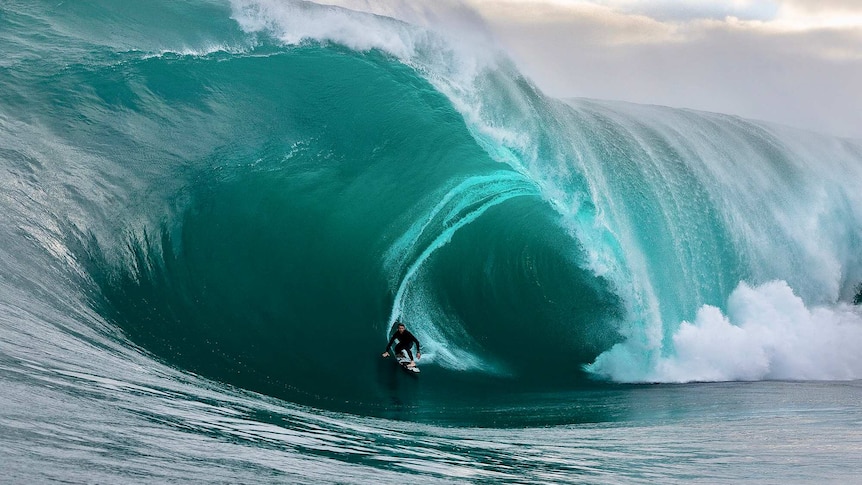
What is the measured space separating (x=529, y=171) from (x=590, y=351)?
3149 mm

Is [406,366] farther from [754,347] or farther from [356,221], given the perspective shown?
[754,347]

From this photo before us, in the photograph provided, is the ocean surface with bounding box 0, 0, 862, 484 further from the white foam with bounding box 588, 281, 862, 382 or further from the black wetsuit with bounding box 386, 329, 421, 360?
the black wetsuit with bounding box 386, 329, 421, 360

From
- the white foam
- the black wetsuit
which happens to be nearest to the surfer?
the black wetsuit

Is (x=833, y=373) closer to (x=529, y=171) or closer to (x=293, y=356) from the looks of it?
(x=529, y=171)

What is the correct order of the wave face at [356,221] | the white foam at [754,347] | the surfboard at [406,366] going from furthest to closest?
Result: the white foam at [754,347] → the surfboard at [406,366] → the wave face at [356,221]

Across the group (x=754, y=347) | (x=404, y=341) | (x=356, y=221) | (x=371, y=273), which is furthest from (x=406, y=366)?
(x=754, y=347)

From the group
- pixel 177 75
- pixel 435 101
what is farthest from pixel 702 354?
pixel 177 75

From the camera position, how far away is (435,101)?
14.4 metres

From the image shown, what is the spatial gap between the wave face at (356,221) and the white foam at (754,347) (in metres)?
0.05

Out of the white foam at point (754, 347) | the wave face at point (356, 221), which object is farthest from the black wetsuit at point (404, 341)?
the white foam at point (754, 347)

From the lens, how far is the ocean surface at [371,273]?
599 cm

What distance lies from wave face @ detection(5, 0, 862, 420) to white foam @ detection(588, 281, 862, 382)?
0.05 m

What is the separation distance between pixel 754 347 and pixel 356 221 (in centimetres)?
692

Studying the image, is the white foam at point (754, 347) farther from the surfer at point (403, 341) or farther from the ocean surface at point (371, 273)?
the surfer at point (403, 341)
